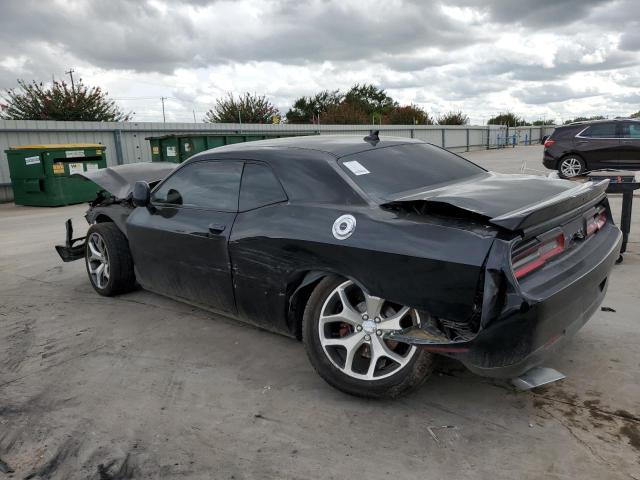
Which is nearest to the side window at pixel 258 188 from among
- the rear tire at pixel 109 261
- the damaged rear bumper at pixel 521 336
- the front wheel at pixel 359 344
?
the front wheel at pixel 359 344

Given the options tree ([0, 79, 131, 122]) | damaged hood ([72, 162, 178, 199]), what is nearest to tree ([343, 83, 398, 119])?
tree ([0, 79, 131, 122])

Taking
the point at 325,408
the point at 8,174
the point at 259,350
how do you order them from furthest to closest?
the point at 8,174 → the point at 259,350 → the point at 325,408

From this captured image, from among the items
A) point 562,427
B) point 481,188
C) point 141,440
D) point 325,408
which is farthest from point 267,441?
point 481,188

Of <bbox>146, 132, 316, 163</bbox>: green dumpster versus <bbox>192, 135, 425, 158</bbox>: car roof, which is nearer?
<bbox>192, 135, 425, 158</bbox>: car roof

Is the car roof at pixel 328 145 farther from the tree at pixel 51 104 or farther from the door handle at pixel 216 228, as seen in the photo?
the tree at pixel 51 104

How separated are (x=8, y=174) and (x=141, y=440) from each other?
48.6 ft

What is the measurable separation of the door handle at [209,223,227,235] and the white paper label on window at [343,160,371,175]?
973 mm

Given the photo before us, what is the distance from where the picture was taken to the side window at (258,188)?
3426 millimetres

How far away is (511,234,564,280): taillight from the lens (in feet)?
8.06

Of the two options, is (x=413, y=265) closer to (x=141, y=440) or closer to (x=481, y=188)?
(x=481, y=188)

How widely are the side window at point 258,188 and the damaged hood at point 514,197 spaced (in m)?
0.81

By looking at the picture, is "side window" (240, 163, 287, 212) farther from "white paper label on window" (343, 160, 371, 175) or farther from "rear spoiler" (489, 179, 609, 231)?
"rear spoiler" (489, 179, 609, 231)

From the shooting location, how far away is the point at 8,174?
14828 mm

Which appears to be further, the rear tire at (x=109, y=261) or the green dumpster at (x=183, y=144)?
the green dumpster at (x=183, y=144)
